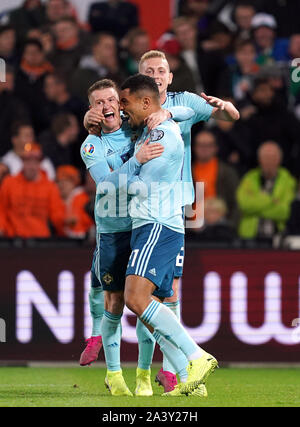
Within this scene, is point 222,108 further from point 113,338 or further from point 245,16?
point 245,16

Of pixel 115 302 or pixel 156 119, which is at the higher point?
pixel 156 119

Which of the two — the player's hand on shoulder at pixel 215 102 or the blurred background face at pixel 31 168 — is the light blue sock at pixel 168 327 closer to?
the player's hand on shoulder at pixel 215 102

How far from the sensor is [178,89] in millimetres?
14289

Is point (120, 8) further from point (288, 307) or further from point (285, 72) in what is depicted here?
point (288, 307)

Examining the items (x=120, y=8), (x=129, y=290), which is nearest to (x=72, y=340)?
(x=129, y=290)

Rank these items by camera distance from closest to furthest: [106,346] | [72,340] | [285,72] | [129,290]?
[129,290] < [106,346] < [72,340] < [285,72]

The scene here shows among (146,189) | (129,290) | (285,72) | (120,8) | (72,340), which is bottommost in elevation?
(72,340)

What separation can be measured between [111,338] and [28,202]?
4.50 meters

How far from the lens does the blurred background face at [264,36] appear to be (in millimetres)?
15203

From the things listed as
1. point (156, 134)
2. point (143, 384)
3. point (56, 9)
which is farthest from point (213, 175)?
point (156, 134)

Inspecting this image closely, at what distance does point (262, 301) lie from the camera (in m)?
11.7
